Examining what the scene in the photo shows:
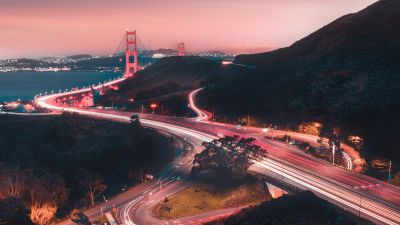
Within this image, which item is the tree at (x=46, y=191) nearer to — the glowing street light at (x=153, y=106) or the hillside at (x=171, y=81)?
the hillside at (x=171, y=81)

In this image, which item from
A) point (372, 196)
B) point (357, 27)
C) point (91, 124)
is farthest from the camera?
point (357, 27)

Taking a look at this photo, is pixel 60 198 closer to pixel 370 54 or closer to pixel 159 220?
pixel 159 220

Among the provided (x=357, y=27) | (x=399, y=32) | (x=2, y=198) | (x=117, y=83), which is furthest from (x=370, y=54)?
(x=117, y=83)

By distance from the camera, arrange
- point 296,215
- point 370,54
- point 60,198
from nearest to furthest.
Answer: point 296,215 → point 60,198 → point 370,54

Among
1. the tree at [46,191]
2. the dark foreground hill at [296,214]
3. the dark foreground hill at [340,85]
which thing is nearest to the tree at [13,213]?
the tree at [46,191]

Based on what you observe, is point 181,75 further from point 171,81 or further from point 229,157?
point 229,157

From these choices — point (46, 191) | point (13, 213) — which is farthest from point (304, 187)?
point (13, 213)
